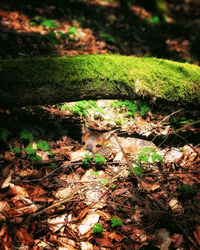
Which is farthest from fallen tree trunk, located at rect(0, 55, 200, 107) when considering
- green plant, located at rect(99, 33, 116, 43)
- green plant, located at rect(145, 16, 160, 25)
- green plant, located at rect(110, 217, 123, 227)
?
green plant, located at rect(145, 16, 160, 25)

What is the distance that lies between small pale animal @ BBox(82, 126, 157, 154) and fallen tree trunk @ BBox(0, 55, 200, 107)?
717mm

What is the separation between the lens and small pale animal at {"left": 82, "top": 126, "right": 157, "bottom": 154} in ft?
10.0

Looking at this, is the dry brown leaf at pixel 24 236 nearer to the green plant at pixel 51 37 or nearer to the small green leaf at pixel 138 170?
the small green leaf at pixel 138 170

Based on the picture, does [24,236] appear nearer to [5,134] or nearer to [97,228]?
[97,228]

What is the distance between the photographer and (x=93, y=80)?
2740 millimetres

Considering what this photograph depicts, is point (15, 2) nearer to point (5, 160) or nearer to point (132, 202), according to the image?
point (5, 160)

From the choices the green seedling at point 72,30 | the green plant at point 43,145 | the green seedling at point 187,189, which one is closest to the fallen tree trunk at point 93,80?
the green plant at point 43,145

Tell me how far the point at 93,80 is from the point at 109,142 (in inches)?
45.1

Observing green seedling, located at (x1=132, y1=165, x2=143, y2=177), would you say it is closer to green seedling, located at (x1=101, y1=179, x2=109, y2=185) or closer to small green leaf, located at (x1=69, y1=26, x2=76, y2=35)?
green seedling, located at (x1=101, y1=179, x2=109, y2=185)

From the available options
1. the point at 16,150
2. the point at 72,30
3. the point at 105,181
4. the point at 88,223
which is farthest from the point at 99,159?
the point at 72,30

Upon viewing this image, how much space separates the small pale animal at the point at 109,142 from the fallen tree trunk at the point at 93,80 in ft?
2.35

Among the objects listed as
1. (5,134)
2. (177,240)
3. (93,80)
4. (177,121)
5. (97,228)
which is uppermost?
(93,80)

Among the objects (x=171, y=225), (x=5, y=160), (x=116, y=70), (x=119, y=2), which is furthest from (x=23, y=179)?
(x=119, y=2)

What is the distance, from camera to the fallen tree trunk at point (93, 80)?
247 cm
